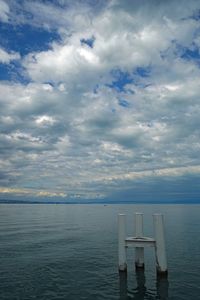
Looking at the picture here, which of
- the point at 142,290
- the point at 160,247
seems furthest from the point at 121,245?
the point at 142,290

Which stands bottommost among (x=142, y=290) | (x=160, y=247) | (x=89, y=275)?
(x=142, y=290)

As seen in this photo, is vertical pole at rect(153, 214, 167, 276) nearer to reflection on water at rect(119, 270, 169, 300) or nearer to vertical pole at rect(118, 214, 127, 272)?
→ reflection on water at rect(119, 270, 169, 300)

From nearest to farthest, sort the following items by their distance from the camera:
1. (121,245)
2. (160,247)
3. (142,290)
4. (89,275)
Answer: (142,290), (160,247), (121,245), (89,275)

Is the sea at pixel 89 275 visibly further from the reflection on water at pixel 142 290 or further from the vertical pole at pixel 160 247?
the vertical pole at pixel 160 247

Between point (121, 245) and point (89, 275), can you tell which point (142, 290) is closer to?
point (121, 245)

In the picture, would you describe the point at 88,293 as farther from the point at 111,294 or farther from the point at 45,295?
the point at 45,295

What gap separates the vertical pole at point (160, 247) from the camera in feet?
81.6

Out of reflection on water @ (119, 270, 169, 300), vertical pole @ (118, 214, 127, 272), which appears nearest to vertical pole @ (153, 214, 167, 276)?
reflection on water @ (119, 270, 169, 300)

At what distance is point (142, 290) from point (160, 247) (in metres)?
3.78

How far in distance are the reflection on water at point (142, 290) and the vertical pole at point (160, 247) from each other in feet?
3.02

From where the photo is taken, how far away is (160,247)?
24828 millimetres

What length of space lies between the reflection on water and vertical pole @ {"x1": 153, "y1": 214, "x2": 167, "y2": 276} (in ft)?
3.02

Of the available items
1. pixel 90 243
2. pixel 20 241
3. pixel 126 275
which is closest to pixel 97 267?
pixel 126 275

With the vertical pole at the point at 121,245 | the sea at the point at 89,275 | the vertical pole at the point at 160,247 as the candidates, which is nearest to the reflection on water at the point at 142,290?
the sea at the point at 89,275
